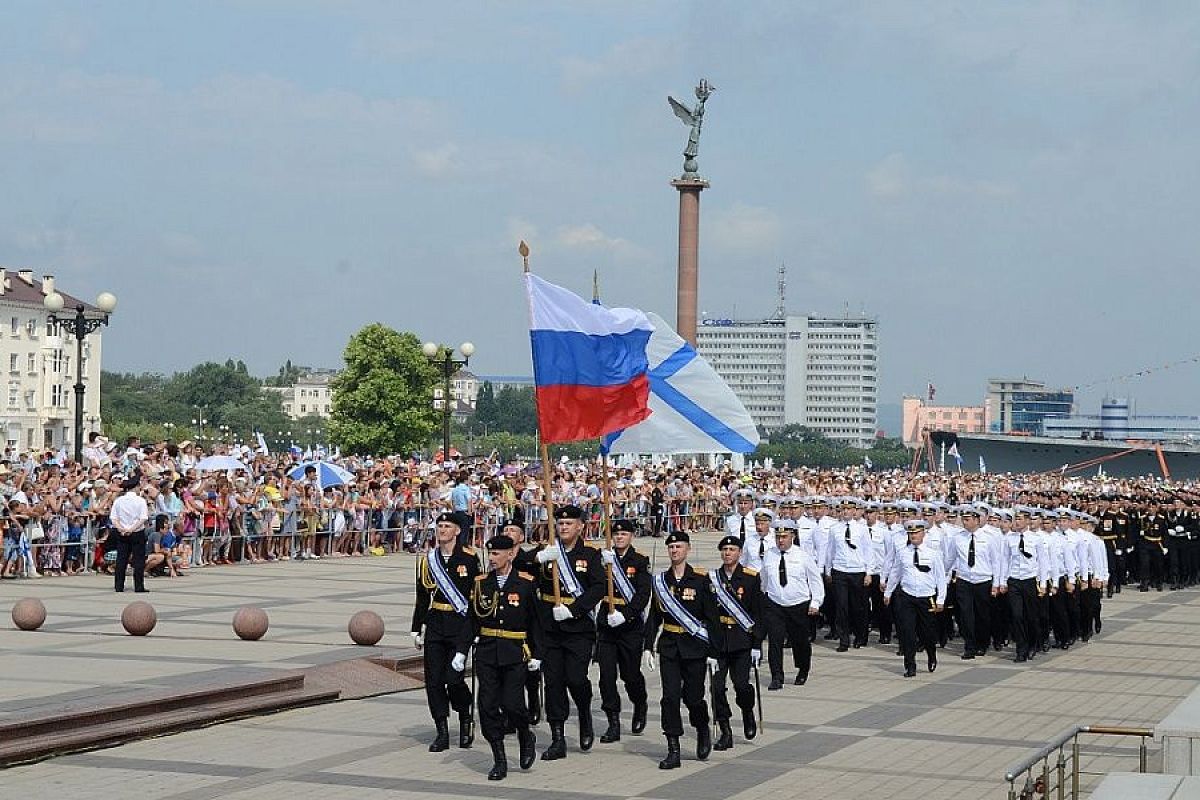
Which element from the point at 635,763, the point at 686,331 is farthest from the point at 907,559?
the point at 686,331

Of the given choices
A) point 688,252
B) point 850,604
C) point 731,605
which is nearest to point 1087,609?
point 850,604

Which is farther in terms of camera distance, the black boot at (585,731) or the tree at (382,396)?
the tree at (382,396)

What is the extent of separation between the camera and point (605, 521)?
13.6m

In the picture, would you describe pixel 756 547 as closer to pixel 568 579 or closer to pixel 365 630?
pixel 365 630

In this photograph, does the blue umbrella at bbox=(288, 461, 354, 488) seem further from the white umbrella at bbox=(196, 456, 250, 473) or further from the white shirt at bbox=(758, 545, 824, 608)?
the white shirt at bbox=(758, 545, 824, 608)

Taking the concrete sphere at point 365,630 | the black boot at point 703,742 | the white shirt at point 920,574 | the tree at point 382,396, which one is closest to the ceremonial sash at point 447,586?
the black boot at point 703,742

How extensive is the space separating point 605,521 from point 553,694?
4.39ft

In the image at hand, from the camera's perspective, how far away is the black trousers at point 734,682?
1351cm

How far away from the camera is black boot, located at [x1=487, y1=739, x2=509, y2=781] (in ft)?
39.7

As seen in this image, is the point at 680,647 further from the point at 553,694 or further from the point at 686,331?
the point at 686,331

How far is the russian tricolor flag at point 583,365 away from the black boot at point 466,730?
2.15 meters

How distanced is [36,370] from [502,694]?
11391 cm

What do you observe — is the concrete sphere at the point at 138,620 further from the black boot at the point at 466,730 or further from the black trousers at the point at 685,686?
the black trousers at the point at 685,686

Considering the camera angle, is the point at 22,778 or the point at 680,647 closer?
the point at 22,778
